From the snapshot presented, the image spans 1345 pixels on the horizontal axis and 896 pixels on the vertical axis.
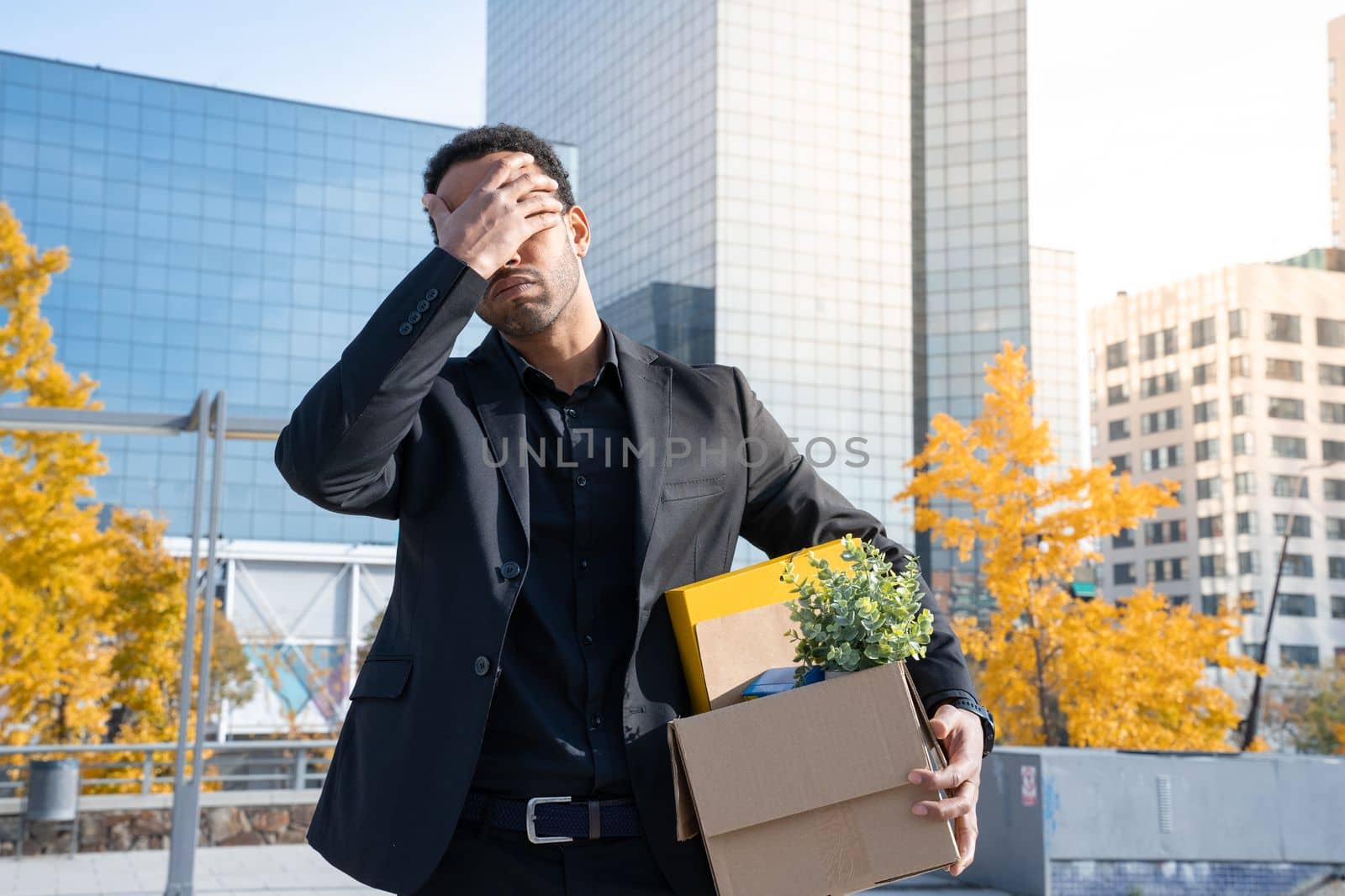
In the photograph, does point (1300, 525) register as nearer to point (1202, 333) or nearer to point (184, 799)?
point (1202, 333)

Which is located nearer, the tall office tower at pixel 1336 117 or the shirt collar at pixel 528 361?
the shirt collar at pixel 528 361

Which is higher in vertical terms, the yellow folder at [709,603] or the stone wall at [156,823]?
the yellow folder at [709,603]

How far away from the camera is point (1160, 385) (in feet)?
331

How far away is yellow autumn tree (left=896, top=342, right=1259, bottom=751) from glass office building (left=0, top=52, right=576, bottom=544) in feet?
140

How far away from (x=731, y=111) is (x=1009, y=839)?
6118cm

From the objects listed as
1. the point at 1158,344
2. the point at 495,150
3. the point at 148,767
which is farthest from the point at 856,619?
the point at 1158,344

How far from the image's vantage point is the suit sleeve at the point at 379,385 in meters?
1.78

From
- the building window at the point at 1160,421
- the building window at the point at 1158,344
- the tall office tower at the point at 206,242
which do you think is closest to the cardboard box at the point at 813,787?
the tall office tower at the point at 206,242

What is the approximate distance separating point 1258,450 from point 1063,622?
8421 cm

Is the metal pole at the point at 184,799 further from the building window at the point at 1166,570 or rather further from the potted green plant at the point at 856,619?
the building window at the point at 1166,570

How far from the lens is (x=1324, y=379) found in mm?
92312

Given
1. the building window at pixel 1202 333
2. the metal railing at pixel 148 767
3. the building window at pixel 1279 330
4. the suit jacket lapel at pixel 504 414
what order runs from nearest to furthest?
the suit jacket lapel at pixel 504 414
the metal railing at pixel 148 767
the building window at pixel 1279 330
the building window at pixel 1202 333

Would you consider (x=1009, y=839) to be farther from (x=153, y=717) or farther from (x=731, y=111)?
(x=731, y=111)

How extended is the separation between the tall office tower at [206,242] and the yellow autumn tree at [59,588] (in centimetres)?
3572
